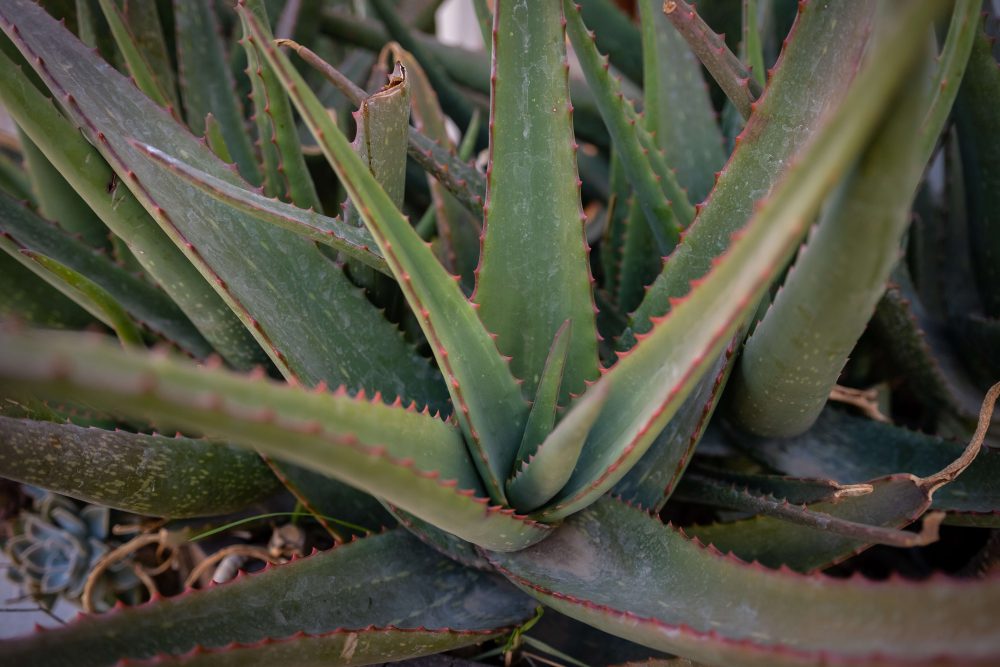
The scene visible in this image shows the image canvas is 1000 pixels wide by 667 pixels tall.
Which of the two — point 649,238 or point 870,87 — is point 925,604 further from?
point 649,238

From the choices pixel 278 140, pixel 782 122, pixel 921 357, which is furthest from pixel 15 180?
pixel 921 357

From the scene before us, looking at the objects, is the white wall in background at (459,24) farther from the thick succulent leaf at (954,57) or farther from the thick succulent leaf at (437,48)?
the thick succulent leaf at (954,57)

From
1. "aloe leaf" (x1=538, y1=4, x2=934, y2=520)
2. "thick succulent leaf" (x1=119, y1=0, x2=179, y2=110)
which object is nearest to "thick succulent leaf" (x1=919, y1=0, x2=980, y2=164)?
"aloe leaf" (x1=538, y1=4, x2=934, y2=520)

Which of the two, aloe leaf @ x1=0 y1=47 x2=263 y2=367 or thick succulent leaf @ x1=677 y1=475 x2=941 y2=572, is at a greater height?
aloe leaf @ x1=0 y1=47 x2=263 y2=367

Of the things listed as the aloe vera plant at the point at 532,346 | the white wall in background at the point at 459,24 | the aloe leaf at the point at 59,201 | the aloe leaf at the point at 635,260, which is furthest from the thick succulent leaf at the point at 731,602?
the white wall in background at the point at 459,24

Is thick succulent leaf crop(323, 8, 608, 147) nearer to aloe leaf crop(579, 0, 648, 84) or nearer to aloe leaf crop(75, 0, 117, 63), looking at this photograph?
aloe leaf crop(579, 0, 648, 84)

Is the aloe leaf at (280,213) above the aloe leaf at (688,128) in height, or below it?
below

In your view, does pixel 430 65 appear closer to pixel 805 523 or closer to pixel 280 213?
pixel 280 213
